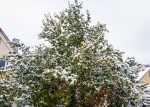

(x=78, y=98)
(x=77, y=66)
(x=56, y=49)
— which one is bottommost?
(x=78, y=98)

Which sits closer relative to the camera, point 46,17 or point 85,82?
point 85,82

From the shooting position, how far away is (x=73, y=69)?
554 inches

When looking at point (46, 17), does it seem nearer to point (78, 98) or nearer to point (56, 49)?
point (56, 49)

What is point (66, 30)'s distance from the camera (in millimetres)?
16469

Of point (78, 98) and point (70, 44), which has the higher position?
point (70, 44)

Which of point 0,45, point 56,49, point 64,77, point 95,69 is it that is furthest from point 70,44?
point 0,45

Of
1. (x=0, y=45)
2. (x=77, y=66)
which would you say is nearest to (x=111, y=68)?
(x=77, y=66)

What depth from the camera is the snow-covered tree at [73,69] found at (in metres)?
14.4

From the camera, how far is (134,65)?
16.7 m

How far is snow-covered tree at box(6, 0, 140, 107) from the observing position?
14445 millimetres

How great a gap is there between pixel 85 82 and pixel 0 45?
618 inches

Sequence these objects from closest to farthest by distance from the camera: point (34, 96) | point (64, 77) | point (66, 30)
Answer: point (64, 77) → point (34, 96) → point (66, 30)

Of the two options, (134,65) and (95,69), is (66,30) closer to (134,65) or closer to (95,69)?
(95,69)

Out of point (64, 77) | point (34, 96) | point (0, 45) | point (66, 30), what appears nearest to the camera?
point (64, 77)
